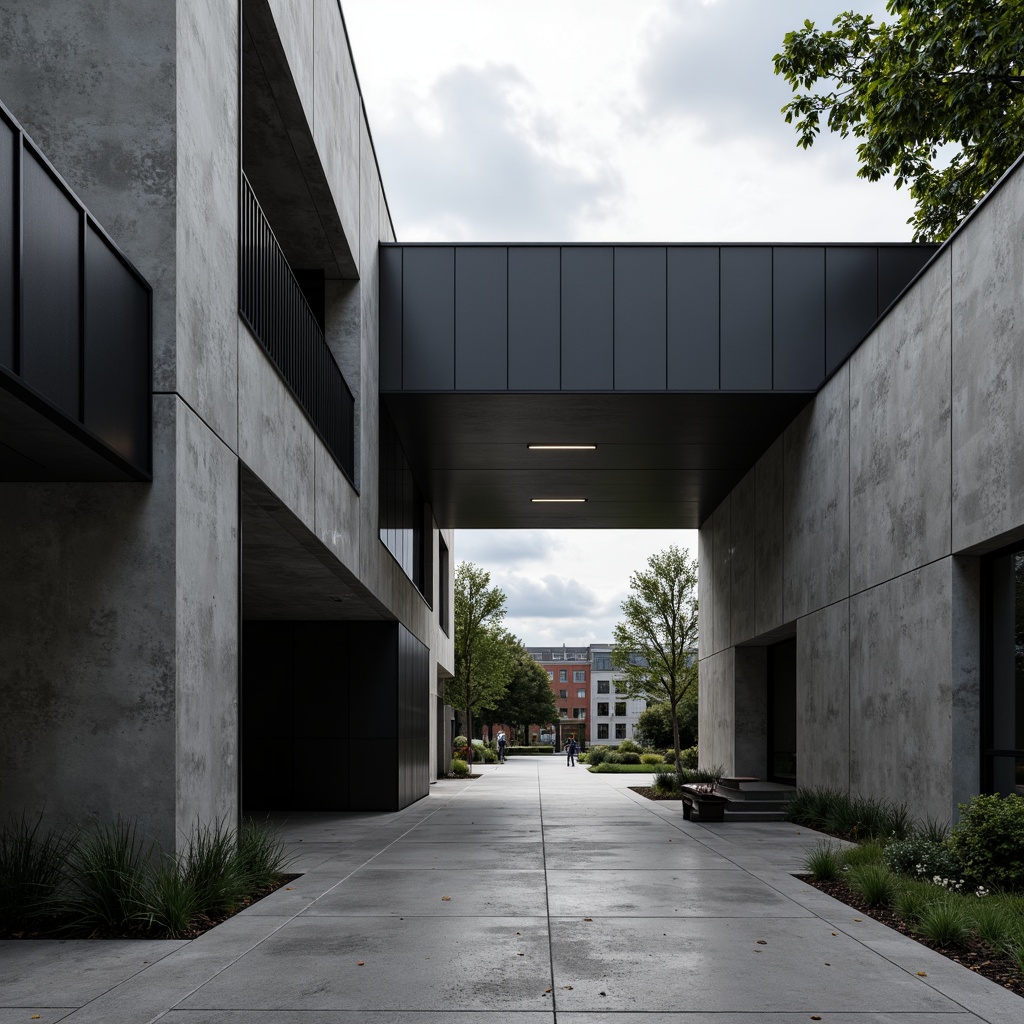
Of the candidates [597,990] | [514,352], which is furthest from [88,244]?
[514,352]

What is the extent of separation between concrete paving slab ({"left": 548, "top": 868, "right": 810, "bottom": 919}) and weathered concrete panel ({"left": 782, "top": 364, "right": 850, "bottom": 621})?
6.57m

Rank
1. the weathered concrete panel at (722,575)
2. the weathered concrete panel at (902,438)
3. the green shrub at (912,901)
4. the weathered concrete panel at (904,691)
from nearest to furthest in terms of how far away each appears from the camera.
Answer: the green shrub at (912,901) < the weathered concrete panel at (904,691) < the weathered concrete panel at (902,438) < the weathered concrete panel at (722,575)

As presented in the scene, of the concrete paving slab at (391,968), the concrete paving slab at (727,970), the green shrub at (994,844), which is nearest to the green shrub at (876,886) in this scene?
the green shrub at (994,844)

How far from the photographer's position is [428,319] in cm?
1853

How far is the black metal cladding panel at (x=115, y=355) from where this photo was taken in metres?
7.20

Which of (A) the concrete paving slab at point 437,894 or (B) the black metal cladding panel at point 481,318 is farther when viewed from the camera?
(B) the black metal cladding panel at point 481,318

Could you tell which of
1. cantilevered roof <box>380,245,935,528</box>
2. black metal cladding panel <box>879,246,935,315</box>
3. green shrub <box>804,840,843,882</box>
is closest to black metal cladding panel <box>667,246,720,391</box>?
cantilevered roof <box>380,245,935,528</box>

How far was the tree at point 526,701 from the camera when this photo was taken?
95812mm

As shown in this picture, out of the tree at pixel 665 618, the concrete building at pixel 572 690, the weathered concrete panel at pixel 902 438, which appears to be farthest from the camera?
the concrete building at pixel 572 690

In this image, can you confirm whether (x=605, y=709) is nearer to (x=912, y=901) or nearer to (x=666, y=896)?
(x=666, y=896)

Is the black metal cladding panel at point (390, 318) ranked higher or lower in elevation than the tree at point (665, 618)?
higher

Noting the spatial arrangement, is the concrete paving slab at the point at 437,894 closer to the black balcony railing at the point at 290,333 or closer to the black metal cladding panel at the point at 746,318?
the black balcony railing at the point at 290,333

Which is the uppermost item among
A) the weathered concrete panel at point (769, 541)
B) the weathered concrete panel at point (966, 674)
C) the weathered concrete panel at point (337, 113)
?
the weathered concrete panel at point (337, 113)

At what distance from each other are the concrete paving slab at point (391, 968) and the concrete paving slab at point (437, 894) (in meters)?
0.45
